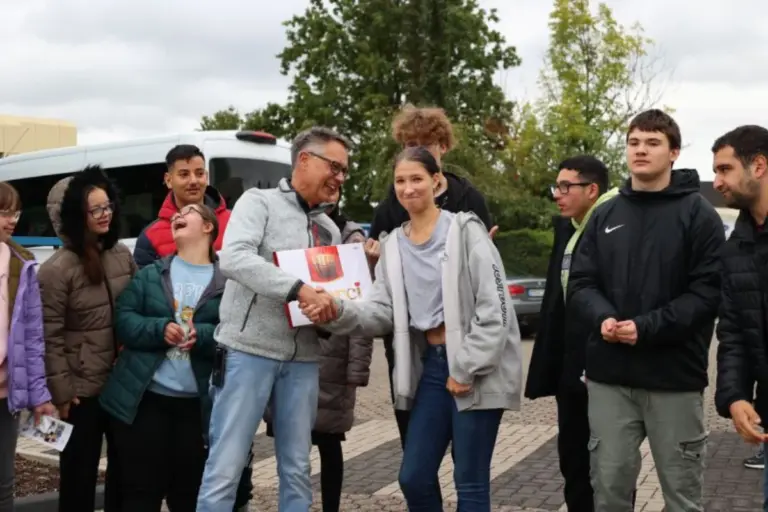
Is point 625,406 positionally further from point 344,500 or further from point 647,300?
point 344,500

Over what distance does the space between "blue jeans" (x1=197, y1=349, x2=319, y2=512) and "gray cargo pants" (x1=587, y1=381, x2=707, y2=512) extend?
132 cm

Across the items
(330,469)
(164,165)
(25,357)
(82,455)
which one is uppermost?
(164,165)

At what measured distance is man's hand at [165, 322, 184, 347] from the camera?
505cm

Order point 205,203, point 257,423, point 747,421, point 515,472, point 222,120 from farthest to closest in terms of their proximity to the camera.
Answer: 1. point 222,120
2. point 515,472
3. point 205,203
4. point 257,423
5. point 747,421

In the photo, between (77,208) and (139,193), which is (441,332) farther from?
(139,193)

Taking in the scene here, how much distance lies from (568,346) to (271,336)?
1.46 m

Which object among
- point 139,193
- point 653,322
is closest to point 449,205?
point 653,322

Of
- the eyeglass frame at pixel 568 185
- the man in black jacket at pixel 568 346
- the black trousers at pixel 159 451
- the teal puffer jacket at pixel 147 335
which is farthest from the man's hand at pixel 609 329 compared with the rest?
the black trousers at pixel 159 451

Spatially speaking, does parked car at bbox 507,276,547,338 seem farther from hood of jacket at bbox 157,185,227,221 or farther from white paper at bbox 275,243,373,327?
white paper at bbox 275,243,373,327

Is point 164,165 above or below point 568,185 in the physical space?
above

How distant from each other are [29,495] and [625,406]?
382 cm

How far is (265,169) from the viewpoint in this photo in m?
14.9

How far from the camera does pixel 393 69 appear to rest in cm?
3875

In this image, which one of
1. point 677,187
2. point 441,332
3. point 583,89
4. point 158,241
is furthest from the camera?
point 583,89
